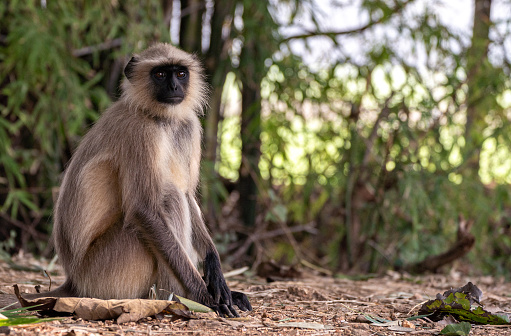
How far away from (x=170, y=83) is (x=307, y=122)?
288 centimetres

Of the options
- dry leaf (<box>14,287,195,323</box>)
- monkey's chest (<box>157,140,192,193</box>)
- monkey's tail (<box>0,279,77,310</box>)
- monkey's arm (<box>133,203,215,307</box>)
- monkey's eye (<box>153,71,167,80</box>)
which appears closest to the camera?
dry leaf (<box>14,287,195,323</box>)

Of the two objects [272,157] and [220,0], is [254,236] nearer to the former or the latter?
[272,157]

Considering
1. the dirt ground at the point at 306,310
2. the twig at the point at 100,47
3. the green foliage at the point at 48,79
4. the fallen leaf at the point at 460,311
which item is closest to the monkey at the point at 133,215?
the dirt ground at the point at 306,310

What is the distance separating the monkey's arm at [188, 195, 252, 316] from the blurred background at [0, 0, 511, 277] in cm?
169

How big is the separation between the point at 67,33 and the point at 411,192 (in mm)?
3809

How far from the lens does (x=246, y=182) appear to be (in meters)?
6.61

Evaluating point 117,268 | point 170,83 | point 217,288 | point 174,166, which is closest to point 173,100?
point 170,83

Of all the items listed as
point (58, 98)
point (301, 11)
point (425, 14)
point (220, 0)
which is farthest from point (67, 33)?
point (425, 14)

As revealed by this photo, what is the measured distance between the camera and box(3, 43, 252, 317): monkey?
10.9 ft

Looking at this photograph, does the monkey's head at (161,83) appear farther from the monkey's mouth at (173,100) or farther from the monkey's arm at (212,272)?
the monkey's arm at (212,272)

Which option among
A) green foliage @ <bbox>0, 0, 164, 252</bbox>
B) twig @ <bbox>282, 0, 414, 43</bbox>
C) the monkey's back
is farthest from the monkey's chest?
twig @ <bbox>282, 0, 414, 43</bbox>

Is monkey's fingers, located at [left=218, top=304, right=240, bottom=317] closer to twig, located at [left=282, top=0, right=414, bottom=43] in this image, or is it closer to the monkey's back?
the monkey's back

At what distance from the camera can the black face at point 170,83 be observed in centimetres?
371

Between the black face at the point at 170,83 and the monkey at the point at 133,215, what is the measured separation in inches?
0.5
